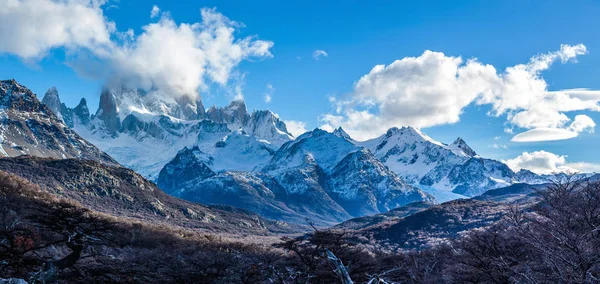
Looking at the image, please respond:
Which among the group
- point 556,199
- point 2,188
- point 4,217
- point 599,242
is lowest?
point 599,242

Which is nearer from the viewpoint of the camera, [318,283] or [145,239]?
[318,283]

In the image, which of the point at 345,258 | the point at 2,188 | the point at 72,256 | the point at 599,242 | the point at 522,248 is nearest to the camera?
the point at 72,256

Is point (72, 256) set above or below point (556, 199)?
below

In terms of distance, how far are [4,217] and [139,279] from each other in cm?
5281

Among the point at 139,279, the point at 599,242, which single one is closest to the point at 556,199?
the point at 599,242

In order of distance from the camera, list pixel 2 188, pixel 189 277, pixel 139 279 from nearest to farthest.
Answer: pixel 139 279, pixel 189 277, pixel 2 188

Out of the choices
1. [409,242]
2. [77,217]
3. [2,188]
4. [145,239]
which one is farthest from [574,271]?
[409,242]

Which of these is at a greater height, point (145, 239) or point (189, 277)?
point (145, 239)

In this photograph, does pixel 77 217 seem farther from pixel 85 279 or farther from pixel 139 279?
pixel 139 279

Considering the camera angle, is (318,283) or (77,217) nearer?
(77,217)

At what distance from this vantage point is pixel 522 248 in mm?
48750

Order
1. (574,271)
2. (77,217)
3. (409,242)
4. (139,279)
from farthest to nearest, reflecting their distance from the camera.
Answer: (409,242)
(139,279)
(77,217)
(574,271)

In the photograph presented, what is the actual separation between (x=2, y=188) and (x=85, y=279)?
101853 mm

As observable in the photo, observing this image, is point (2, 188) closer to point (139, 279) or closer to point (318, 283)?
point (139, 279)
